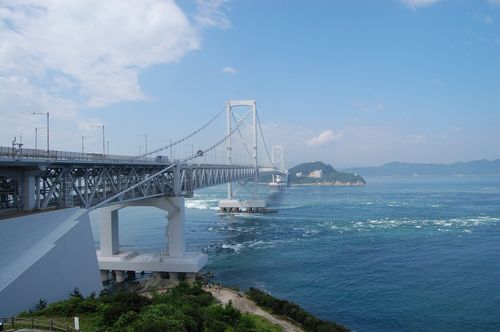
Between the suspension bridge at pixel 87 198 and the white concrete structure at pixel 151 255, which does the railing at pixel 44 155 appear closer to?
the suspension bridge at pixel 87 198

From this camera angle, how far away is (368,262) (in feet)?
108

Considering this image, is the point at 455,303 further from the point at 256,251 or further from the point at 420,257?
the point at 256,251

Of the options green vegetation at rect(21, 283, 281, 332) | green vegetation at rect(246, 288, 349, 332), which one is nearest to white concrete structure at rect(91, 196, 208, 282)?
green vegetation at rect(246, 288, 349, 332)

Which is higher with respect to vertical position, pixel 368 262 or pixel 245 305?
pixel 245 305

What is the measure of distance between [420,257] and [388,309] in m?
12.2

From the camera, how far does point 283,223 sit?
5547cm

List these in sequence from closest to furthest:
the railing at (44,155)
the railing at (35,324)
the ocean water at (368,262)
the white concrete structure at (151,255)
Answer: the railing at (35,324)
the railing at (44,155)
the ocean water at (368,262)
the white concrete structure at (151,255)

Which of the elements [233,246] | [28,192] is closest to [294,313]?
[28,192]

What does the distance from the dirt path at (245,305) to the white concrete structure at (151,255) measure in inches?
240

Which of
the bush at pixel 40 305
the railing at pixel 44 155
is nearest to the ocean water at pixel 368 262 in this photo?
the railing at pixel 44 155

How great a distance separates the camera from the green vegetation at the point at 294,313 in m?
19.0

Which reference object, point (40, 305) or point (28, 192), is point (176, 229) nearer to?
point (28, 192)

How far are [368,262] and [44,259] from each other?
24226 mm

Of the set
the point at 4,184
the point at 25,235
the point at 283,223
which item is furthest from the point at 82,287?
the point at 283,223
